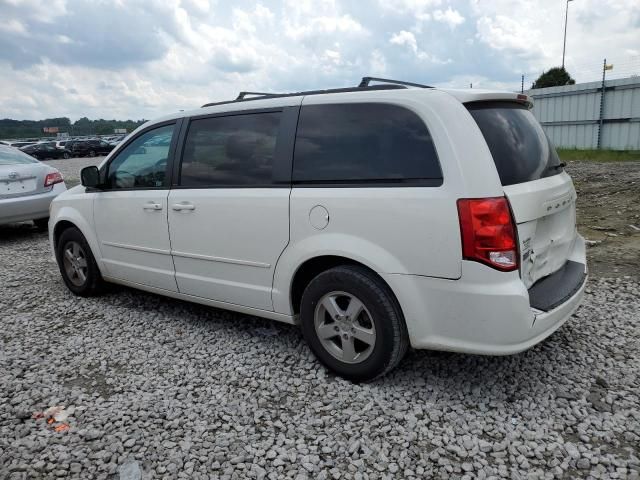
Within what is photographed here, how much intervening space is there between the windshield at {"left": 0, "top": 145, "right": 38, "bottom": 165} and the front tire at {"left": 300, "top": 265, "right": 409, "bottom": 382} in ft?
22.6

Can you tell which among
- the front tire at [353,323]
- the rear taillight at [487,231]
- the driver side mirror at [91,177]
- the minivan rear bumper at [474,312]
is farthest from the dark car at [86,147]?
the rear taillight at [487,231]

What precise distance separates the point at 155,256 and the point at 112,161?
108 cm

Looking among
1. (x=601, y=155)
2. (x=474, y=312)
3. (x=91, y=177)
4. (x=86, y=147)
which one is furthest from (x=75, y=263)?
(x=86, y=147)

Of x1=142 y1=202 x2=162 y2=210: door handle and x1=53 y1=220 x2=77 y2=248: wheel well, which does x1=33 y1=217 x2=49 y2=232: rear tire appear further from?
x1=142 y1=202 x2=162 y2=210: door handle

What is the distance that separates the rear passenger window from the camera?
2.80 metres

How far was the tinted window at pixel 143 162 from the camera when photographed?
4113mm

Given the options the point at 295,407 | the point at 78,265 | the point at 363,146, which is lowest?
the point at 295,407

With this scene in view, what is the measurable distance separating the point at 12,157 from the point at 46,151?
3172cm

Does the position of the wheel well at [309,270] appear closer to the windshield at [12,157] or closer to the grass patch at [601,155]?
the windshield at [12,157]

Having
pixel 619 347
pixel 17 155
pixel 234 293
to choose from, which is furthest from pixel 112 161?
pixel 17 155

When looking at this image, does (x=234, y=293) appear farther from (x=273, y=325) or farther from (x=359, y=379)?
(x=359, y=379)

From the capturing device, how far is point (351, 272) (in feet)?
9.84

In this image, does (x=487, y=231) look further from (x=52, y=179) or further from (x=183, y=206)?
(x=52, y=179)

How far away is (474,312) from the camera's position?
2664 mm
